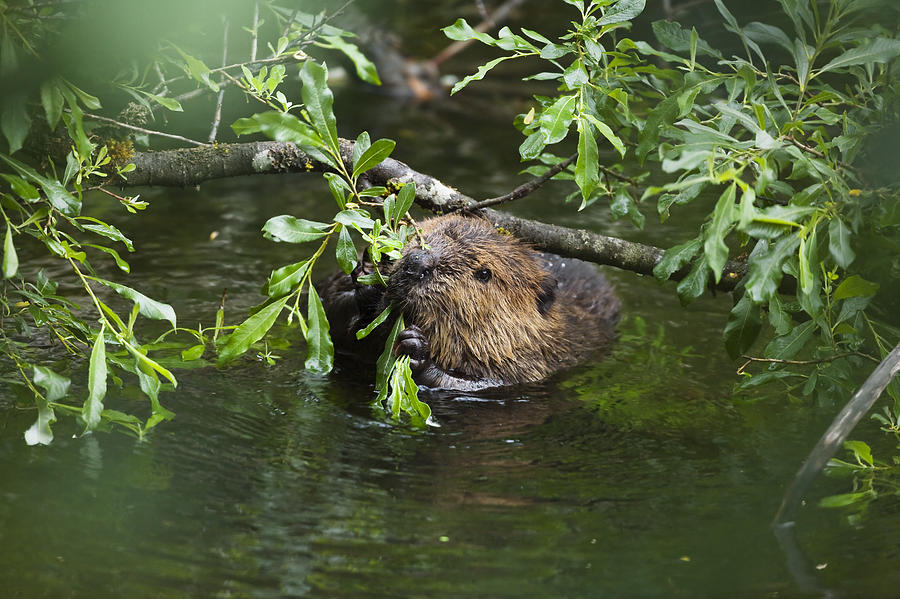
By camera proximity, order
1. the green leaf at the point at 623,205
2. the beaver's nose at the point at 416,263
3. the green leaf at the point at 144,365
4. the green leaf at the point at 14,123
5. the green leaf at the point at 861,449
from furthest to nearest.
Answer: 1. the green leaf at the point at 623,205
2. the beaver's nose at the point at 416,263
3. the green leaf at the point at 861,449
4. the green leaf at the point at 144,365
5. the green leaf at the point at 14,123

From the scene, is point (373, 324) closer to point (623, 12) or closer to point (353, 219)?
point (353, 219)

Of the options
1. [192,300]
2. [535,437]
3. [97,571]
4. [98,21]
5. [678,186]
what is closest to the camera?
[98,21]

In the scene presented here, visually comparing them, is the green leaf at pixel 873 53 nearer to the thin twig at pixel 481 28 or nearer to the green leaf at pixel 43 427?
the green leaf at pixel 43 427

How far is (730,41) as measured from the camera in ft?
25.0

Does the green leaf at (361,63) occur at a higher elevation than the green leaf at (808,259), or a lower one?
higher

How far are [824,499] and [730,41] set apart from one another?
5738 mm

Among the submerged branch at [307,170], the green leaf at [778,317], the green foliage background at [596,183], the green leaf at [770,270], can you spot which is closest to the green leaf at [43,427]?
the green foliage background at [596,183]

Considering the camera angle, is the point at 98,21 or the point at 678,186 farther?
the point at 678,186

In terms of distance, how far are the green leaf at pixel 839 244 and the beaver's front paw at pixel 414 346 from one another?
5.93 feet

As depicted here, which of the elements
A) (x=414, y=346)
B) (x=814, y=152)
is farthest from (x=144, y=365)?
(x=814, y=152)

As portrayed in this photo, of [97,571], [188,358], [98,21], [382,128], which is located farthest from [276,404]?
[382,128]

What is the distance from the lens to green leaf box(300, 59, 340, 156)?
2.43 metres

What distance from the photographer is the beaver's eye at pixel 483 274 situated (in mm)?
3936

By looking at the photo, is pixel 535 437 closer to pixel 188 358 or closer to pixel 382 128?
pixel 188 358
